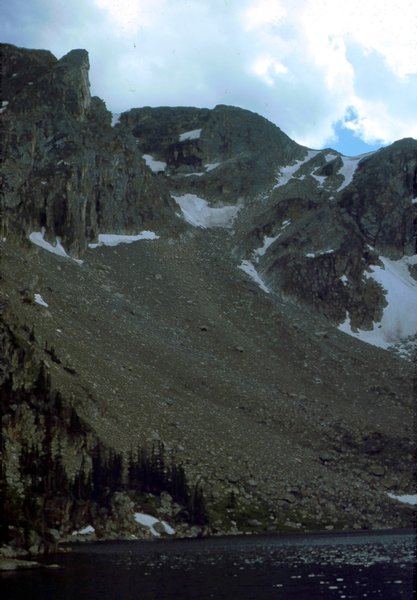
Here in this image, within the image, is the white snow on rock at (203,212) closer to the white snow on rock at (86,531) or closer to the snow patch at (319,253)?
the snow patch at (319,253)

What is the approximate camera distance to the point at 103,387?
85688 millimetres

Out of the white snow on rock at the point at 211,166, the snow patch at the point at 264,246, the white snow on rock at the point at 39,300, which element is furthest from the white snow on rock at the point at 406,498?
the white snow on rock at the point at 211,166

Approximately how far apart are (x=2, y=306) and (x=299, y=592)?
5619 centimetres

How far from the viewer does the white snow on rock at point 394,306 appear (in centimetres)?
14038

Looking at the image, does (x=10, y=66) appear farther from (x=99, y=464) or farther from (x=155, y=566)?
(x=155, y=566)

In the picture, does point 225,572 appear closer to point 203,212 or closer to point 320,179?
point 203,212

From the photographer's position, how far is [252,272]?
147875 millimetres

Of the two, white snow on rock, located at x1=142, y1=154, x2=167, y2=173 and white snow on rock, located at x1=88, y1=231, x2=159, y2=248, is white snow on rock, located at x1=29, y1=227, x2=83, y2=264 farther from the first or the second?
white snow on rock, located at x1=142, y1=154, x2=167, y2=173

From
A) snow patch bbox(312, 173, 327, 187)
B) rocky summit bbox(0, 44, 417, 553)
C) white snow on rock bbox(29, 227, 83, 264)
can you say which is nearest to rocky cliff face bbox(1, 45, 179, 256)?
rocky summit bbox(0, 44, 417, 553)

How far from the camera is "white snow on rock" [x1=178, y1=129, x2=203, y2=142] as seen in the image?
192 metres

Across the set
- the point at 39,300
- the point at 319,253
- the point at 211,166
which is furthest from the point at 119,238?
the point at 211,166

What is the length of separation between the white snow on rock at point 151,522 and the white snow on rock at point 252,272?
71425mm

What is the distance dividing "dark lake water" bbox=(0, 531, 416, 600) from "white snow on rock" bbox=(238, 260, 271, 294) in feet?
255

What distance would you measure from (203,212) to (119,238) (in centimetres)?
3430
